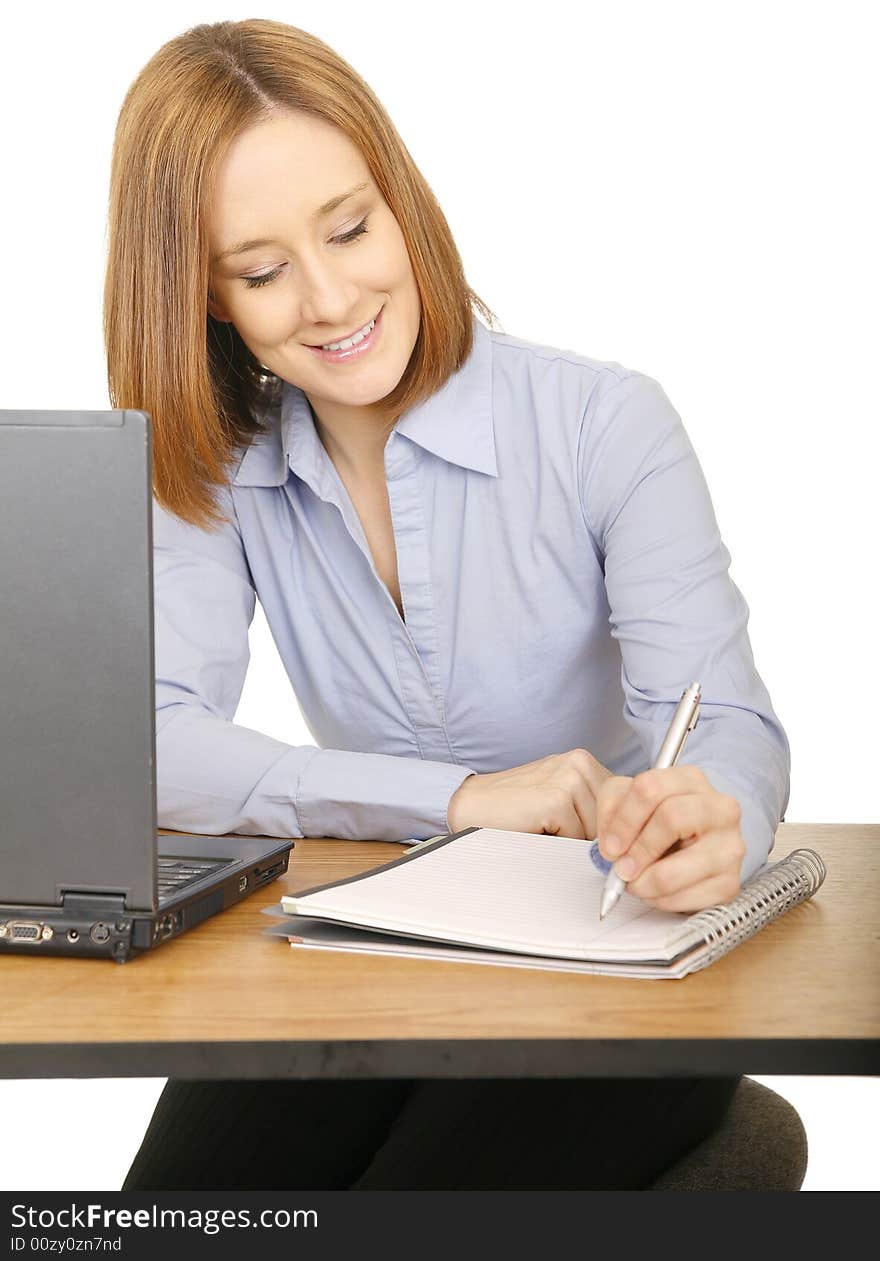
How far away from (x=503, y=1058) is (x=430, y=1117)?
43 centimetres

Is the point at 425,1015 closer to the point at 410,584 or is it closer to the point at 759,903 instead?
the point at 759,903

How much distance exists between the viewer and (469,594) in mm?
1913

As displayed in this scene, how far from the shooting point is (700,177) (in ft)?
12.8

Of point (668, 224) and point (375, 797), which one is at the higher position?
point (668, 224)

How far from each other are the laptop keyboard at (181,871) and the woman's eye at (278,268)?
0.74 meters

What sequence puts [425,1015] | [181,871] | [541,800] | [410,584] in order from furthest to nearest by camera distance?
1. [410,584]
2. [541,800]
3. [181,871]
4. [425,1015]

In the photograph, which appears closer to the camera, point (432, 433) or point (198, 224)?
point (198, 224)

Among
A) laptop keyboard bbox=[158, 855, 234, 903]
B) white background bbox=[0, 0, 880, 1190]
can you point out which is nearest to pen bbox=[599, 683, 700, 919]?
laptop keyboard bbox=[158, 855, 234, 903]

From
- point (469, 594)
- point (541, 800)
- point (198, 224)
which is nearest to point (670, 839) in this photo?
point (541, 800)

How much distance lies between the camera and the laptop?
1.02 m

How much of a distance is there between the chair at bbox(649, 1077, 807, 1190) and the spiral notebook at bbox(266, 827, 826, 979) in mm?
278

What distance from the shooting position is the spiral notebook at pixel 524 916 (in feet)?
3.48

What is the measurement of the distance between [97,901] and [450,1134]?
0.41 m

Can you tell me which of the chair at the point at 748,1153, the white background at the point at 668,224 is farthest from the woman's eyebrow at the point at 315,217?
the white background at the point at 668,224
